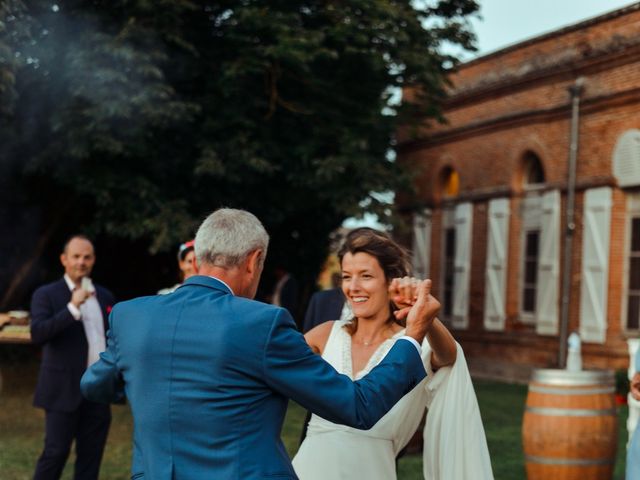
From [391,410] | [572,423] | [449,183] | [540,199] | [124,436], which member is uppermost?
[449,183]

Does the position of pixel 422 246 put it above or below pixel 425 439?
above

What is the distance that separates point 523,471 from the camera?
1024cm

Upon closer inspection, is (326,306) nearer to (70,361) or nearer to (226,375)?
(70,361)

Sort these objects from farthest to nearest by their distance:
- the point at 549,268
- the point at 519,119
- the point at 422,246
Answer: the point at 422,246
the point at 519,119
the point at 549,268

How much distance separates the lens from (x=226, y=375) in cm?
333

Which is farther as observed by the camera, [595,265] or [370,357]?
[595,265]

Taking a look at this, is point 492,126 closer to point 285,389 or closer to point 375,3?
point 375,3

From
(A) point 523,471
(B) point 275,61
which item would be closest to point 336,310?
(A) point 523,471

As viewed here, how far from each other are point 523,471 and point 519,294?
12.0 metres

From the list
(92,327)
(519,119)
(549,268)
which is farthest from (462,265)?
(92,327)

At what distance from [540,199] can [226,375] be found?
735 inches

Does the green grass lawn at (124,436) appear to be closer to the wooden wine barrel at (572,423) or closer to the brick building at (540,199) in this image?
the wooden wine barrel at (572,423)

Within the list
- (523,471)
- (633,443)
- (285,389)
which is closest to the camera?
(285,389)

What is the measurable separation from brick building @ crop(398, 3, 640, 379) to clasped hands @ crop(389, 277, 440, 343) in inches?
597
